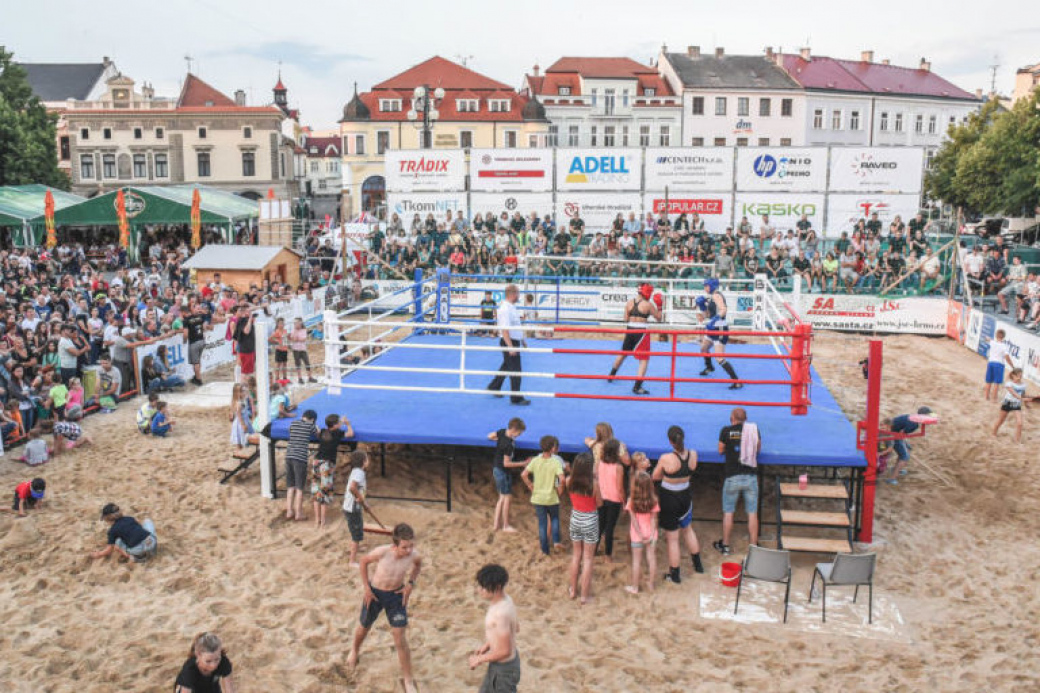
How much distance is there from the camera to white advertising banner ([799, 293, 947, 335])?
23703 millimetres

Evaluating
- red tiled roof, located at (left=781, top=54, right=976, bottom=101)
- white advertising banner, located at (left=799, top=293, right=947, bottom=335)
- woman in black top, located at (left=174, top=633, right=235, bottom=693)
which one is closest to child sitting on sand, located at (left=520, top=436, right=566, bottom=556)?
woman in black top, located at (left=174, top=633, right=235, bottom=693)

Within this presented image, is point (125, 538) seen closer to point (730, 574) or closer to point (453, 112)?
point (730, 574)

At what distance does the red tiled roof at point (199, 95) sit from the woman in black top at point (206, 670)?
2324 inches

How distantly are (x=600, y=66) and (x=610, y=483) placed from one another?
5615 centimetres

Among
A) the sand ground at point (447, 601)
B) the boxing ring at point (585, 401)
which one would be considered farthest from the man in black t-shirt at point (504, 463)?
the boxing ring at point (585, 401)

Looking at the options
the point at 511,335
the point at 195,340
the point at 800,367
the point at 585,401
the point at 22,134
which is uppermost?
the point at 22,134

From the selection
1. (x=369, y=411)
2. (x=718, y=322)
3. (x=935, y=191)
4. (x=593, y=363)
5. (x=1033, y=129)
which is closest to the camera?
(x=369, y=411)

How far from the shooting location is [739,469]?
9289 millimetres

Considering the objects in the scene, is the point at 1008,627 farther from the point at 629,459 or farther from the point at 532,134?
the point at 532,134

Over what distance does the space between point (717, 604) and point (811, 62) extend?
63.4 metres

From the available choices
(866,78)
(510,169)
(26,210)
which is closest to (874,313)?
(510,169)

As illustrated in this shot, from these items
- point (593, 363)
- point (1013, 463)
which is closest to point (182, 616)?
point (593, 363)

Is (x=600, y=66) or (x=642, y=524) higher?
(x=600, y=66)

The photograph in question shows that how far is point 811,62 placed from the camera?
63531 mm
